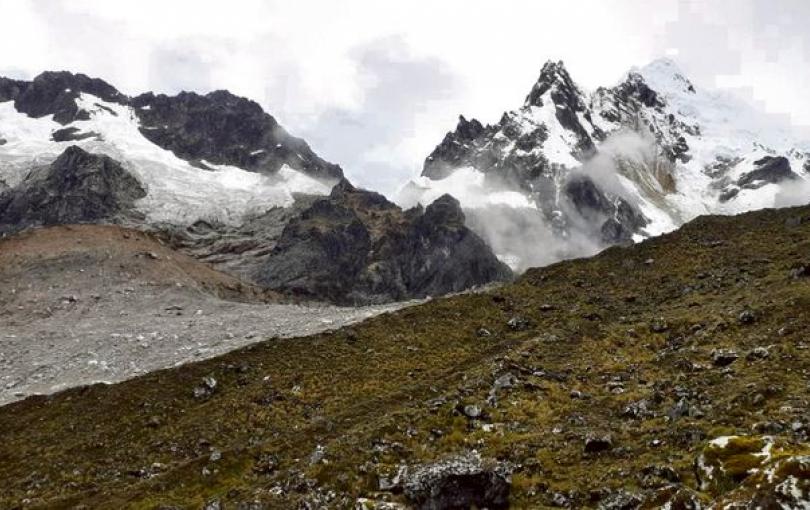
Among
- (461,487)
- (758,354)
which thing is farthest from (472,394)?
(758,354)

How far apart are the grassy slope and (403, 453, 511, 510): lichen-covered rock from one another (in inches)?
31.2

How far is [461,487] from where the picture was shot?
952 inches

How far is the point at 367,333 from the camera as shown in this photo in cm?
4853

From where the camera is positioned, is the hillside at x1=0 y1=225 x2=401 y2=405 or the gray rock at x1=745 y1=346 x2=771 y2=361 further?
the hillside at x1=0 y1=225 x2=401 y2=405

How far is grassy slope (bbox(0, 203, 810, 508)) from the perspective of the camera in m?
27.9

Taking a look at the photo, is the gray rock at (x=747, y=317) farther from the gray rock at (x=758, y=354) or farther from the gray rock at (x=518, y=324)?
the gray rock at (x=518, y=324)

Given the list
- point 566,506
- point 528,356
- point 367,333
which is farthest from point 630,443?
point 367,333

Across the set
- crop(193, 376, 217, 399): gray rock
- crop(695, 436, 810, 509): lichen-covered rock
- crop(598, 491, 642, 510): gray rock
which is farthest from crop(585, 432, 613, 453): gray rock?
crop(193, 376, 217, 399): gray rock

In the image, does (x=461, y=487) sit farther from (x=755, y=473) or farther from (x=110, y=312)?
(x=110, y=312)

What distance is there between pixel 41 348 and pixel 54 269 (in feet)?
96.0

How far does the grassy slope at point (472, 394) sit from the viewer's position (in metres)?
27.9

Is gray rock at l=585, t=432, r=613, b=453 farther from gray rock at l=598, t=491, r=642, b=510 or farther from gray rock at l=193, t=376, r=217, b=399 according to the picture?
gray rock at l=193, t=376, r=217, b=399

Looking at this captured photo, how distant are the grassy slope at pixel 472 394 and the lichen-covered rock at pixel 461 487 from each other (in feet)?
2.60

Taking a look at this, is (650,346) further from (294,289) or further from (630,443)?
(294,289)
